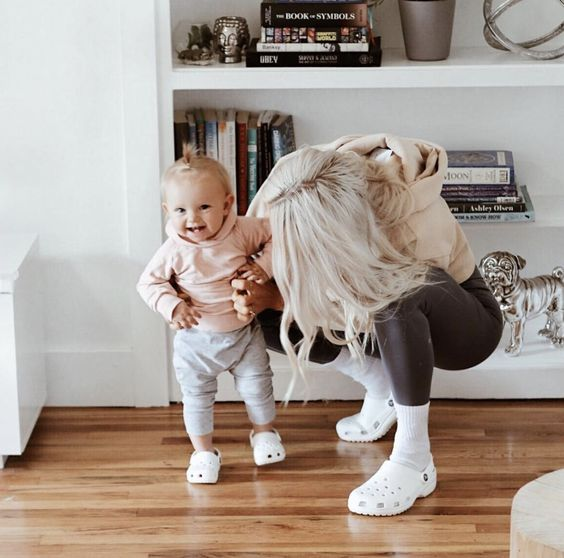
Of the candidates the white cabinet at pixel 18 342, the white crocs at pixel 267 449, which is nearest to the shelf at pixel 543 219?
the white crocs at pixel 267 449

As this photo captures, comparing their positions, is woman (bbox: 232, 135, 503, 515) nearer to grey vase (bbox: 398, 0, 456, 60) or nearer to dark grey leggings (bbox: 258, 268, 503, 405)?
dark grey leggings (bbox: 258, 268, 503, 405)

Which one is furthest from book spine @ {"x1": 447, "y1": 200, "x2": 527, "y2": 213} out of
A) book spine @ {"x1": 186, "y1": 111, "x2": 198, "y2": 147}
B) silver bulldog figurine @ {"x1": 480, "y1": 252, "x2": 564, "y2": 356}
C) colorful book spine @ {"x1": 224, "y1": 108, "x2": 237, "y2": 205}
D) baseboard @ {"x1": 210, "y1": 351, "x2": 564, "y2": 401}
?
book spine @ {"x1": 186, "y1": 111, "x2": 198, "y2": 147}

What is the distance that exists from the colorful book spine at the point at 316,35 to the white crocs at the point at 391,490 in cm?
92

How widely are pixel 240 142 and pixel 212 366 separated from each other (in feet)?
1.86

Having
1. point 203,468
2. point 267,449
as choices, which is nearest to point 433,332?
point 267,449

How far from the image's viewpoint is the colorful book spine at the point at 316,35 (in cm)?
251

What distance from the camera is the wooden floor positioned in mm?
2178

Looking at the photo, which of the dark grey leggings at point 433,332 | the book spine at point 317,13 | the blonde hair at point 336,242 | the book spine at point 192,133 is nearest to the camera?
the blonde hair at point 336,242

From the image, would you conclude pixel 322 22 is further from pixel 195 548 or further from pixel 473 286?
pixel 195 548

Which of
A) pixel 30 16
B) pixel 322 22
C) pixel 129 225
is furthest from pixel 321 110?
pixel 30 16

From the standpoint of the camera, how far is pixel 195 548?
2.16 metres

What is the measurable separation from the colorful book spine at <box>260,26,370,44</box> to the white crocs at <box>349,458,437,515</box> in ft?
3.02

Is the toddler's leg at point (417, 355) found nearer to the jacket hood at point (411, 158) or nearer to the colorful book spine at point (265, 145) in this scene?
the jacket hood at point (411, 158)

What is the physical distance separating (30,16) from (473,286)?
1143mm
